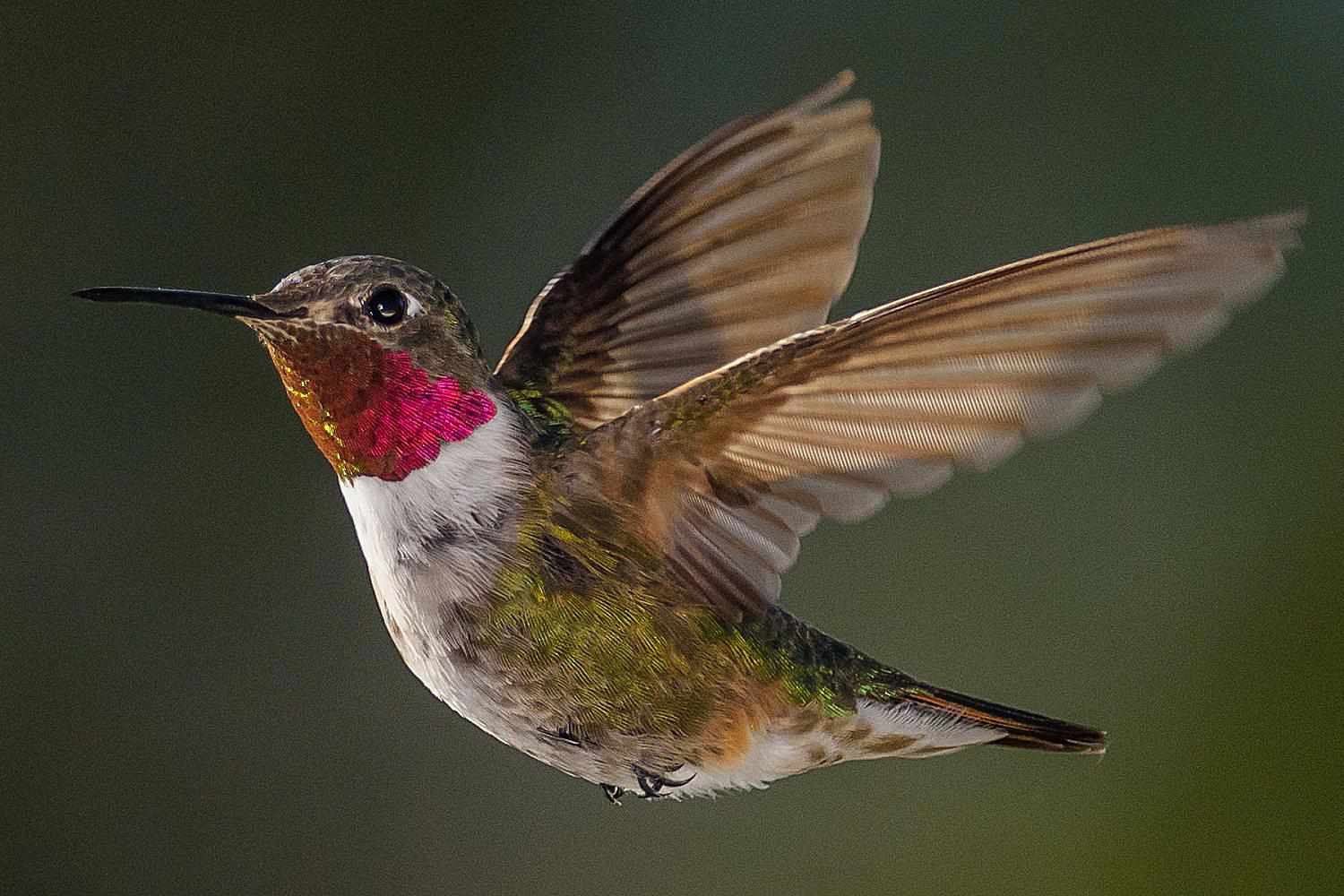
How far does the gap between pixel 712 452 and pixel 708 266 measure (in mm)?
170

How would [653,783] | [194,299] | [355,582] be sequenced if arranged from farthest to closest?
1. [355,582]
2. [653,783]
3. [194,299]

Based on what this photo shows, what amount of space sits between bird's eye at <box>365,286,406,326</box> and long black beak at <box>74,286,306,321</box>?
0.02 meters

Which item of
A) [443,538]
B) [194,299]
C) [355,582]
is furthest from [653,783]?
[355,582]

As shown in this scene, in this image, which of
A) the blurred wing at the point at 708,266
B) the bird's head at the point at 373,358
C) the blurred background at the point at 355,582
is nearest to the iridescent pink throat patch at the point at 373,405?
the bird's head at the point at 373,358

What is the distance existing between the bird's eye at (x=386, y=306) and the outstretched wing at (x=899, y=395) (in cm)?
8

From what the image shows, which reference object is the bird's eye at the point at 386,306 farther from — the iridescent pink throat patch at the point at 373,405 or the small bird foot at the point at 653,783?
the small bird foot at the point at 653,783

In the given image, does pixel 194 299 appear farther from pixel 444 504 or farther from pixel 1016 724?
pixel 1016 724

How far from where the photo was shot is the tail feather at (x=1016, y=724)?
537 mm

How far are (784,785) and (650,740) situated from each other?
0.72 m

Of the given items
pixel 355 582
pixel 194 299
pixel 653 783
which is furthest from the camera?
pixel 355 582

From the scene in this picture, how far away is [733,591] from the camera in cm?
49

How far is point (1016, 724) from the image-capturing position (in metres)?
0.54

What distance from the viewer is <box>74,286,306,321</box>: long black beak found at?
388mm

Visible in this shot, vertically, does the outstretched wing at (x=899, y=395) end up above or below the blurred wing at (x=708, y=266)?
below
